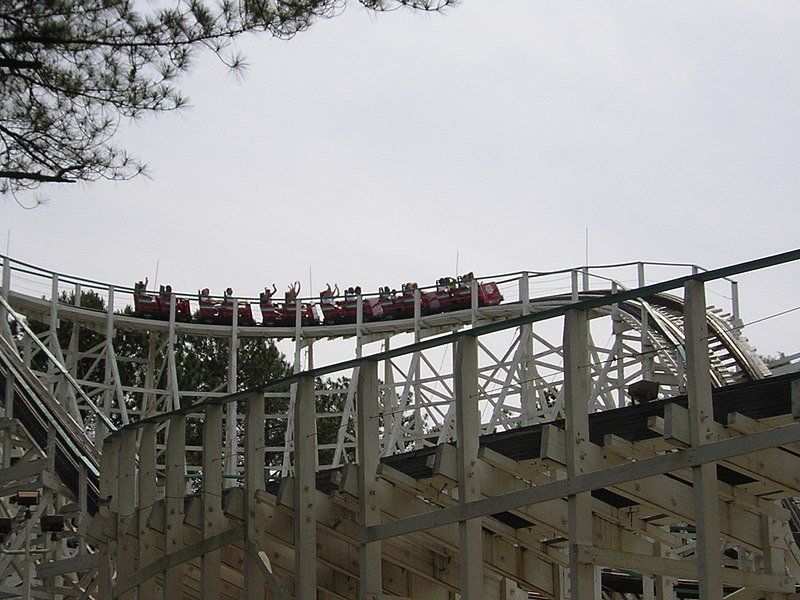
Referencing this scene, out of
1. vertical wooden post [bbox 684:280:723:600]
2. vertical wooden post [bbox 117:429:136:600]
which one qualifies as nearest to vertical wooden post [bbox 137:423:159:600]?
vertical wooden post [bbox 117:429:136:600]

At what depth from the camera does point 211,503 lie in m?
12.0

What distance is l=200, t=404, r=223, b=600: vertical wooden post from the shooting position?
39.3ft

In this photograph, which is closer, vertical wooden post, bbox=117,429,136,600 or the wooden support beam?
the wooden support beam

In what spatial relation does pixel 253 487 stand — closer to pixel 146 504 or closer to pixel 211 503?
pixel 211 503

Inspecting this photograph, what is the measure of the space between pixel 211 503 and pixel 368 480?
7.09 ft

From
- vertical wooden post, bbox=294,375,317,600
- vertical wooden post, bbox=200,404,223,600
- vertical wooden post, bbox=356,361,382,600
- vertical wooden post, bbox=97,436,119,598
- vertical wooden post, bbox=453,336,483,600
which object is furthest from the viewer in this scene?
vertical wooden post, bbox=97,436,119,598

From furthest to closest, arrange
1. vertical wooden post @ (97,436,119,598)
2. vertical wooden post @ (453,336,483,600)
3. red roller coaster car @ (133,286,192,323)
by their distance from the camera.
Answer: red roller coaster car @ (133,286,192,323) → vertical wooden post @ (97,436,119,598) → vertical wooden post @ (453,336,483,600)

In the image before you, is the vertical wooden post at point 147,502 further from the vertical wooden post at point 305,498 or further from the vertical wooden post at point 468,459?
the vertical wooden post at point 468,459

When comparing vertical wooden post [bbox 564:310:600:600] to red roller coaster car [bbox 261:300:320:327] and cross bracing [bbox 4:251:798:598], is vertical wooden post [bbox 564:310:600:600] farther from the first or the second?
red roller coaster car [bbox 261:300:320:327]

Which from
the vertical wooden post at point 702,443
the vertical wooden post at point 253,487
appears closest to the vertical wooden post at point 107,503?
the vertical wooden post at point 253,487

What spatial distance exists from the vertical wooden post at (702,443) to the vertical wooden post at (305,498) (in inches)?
142

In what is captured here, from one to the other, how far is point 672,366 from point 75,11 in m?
14.7

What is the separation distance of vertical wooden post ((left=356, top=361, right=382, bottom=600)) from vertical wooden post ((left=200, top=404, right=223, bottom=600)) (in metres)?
1.87

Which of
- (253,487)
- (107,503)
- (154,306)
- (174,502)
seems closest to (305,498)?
(253,487)
